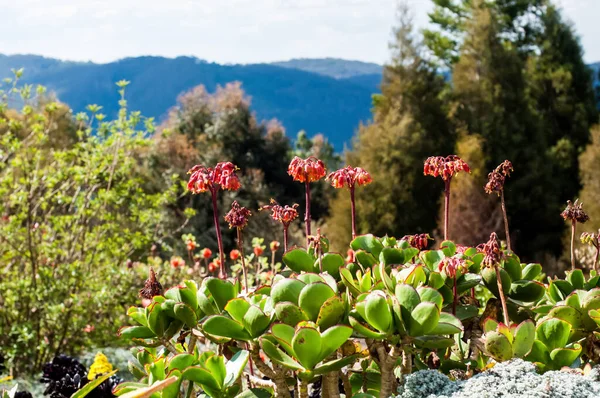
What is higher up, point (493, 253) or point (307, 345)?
point (493, 253)

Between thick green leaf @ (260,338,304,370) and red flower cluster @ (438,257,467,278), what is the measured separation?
0.36 m

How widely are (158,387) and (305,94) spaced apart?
7757 cm

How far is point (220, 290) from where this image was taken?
120 centimetres

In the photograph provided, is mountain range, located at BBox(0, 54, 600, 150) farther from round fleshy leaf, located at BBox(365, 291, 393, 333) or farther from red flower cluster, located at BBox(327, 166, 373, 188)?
round fleshy leaf, located at BBox(365, 291, 393, 333)

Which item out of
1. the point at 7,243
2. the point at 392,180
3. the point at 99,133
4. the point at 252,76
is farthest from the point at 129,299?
the point at 252,76

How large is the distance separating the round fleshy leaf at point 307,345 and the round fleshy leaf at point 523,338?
14.3 inches

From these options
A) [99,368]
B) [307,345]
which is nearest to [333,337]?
[307,345]

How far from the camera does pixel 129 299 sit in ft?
16.0

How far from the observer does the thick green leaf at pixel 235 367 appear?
41.7 inches

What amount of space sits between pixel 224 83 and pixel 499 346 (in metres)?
77.8

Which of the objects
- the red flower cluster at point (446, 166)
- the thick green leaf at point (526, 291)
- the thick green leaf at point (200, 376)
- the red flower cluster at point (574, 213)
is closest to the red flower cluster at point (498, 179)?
the red flower cluster at point (446, 166)

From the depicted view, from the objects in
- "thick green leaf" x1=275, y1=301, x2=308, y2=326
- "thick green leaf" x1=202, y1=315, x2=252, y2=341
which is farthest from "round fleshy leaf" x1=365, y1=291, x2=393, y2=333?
"thick green leaf" x1=202, y1=315, x2=252, y2=341

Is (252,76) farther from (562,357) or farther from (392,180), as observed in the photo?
(562,357)

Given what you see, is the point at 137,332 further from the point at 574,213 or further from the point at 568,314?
the point at 574,213
